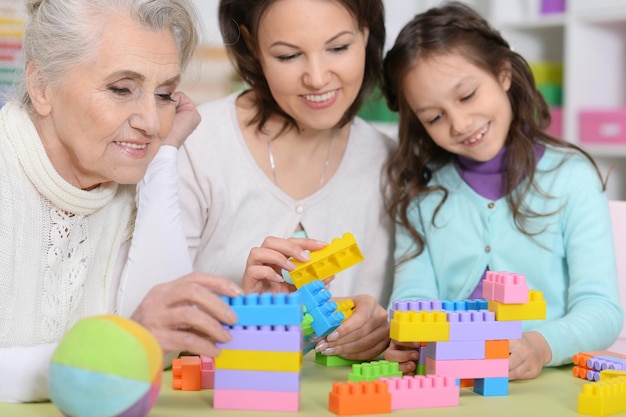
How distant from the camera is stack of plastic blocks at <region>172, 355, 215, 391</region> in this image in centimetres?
115

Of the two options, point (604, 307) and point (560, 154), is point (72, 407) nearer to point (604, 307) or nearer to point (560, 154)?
point (604, 307)

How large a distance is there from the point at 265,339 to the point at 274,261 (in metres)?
0.32

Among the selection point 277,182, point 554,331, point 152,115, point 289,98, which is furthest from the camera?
point 277,182

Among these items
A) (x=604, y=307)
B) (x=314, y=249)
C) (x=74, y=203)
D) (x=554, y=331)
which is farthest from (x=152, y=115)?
(x=604, y=307)

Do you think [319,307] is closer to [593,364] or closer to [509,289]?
[509,289]

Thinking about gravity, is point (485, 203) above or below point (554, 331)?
above

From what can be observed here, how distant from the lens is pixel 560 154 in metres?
1.77

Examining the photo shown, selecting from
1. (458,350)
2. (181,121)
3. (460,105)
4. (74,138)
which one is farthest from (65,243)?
(460,105)

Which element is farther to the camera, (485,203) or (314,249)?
(485,203)

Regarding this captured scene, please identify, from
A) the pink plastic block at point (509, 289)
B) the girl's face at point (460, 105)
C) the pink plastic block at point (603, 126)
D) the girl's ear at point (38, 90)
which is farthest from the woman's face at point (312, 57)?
the pink plastic block at point (603, 126)

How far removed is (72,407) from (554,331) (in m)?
0.82

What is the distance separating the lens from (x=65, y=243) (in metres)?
1.38

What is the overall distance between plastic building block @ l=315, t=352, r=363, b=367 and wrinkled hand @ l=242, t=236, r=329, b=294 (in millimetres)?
120

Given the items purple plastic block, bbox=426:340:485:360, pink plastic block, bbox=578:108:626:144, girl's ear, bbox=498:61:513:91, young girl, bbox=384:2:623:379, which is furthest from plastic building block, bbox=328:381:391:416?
pink plastic block, bbox=578:108:626:144
